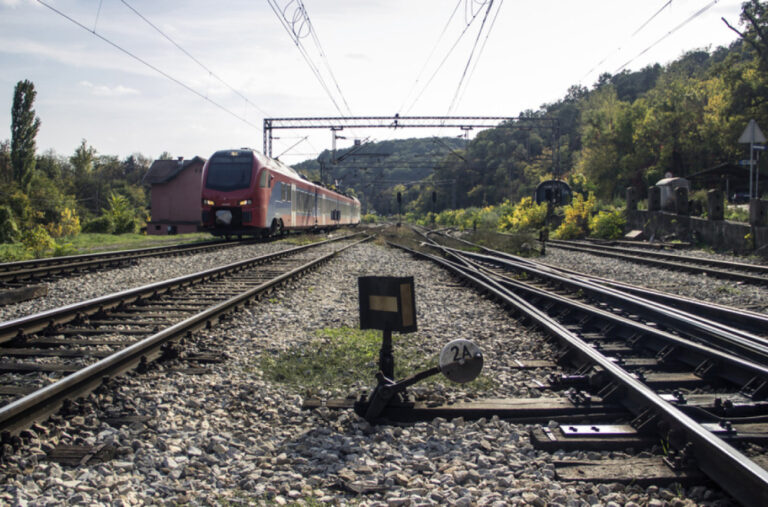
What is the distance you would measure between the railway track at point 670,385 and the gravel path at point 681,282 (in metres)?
1.65

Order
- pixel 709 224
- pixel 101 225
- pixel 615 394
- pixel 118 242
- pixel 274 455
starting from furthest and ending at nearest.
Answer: pixel 101 225
pixel 118 242
pixel 709 224
pixel 615 394
pixel 274 455

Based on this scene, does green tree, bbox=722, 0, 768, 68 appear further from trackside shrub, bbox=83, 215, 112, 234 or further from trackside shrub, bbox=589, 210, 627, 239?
trackside shrub, bbox=83, 215, 112, 234

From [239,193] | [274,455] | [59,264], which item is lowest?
[274,455]

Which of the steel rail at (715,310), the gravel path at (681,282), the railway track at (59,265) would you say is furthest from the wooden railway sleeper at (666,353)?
the railway track at (59,265)

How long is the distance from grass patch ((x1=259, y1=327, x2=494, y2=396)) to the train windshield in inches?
515

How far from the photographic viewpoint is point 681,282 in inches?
377

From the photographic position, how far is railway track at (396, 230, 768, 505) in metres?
2.61

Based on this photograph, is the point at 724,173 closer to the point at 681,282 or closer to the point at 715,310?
the point at 681,282

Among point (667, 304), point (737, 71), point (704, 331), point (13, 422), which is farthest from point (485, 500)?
point (737, 71)

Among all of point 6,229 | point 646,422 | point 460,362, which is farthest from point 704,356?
point 6,229

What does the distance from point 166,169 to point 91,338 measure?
5119 cm

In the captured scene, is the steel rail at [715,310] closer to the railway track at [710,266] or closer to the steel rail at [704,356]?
the steel rail at [704,356]

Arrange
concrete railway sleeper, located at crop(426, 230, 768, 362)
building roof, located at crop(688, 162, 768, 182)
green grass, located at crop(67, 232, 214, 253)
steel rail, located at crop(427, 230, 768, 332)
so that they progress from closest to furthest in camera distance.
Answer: concrete railway sleeper, located at crop(426, 230, 768, 362), steel rail, located at crop(427, 230, 768, 332), green grass, located at crop(67, 232, 214, 253), building roof, located at crop(688, 162, 768, 182)

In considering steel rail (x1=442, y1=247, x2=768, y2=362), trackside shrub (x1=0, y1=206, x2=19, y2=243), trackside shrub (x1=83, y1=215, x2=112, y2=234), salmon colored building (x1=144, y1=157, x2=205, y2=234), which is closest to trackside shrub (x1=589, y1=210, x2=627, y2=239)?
steel rail (x1=442, y1=247, x2=768, y2=362)
